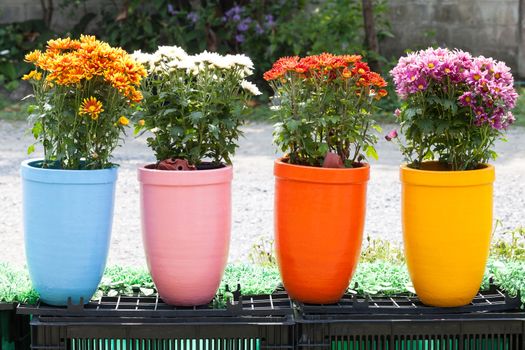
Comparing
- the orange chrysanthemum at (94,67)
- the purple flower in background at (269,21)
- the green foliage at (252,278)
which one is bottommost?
the green foliage at (252,278)

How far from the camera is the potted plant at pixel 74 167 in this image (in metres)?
2.83

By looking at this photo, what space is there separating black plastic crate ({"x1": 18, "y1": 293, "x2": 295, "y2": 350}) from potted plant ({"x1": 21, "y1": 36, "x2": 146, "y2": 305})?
10cm

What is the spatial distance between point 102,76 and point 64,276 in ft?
2.03

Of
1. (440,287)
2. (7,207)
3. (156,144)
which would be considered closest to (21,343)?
(156,144)

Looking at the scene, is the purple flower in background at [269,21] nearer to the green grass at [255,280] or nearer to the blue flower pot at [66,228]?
the green grass at [255,280]

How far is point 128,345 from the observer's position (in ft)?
9.25

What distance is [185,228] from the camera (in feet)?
9.52

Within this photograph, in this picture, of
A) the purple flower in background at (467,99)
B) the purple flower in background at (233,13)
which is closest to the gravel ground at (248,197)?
the purple flower in background at (467,99)

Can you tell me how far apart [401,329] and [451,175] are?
0.49 meters

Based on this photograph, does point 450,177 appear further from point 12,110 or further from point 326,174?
point 12,110

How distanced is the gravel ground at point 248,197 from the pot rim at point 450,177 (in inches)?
74.9

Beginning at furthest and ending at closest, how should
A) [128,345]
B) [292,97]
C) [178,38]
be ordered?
[178,38], [292,97], [128,345]

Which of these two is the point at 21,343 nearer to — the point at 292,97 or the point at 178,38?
the point at 292,97

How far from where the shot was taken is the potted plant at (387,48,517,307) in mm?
2924
